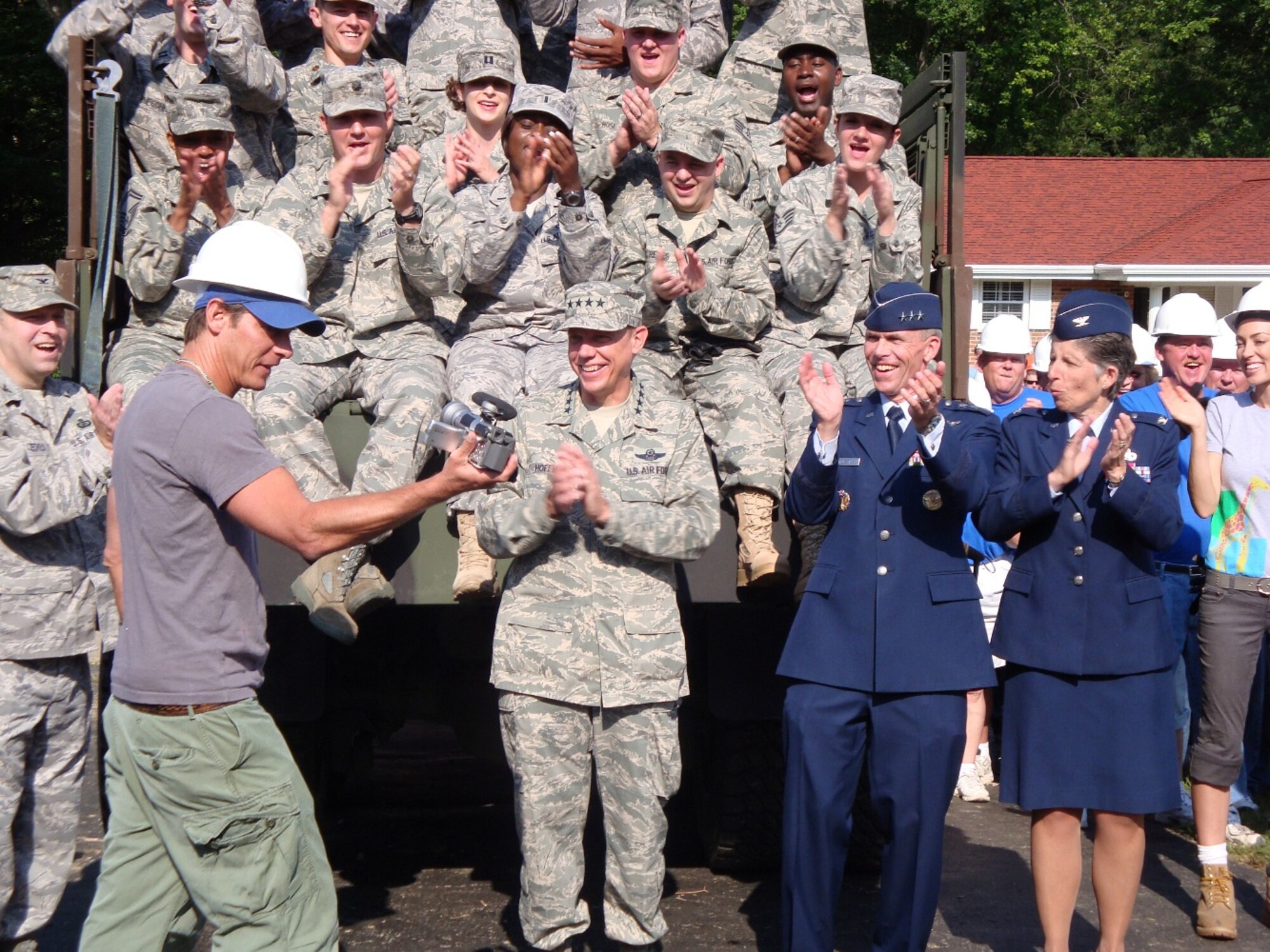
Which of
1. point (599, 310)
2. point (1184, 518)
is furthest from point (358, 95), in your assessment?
point (1184, 518)

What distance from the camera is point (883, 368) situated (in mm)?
4164

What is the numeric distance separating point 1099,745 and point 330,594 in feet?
7.23

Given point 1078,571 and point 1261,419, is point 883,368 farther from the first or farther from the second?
point 1261,419

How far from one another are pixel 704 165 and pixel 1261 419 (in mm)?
2095

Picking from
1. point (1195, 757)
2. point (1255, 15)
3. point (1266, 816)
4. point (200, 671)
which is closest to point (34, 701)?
point (200, 671)

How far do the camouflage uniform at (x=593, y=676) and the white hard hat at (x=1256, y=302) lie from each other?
6.61ft

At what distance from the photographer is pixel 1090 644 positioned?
165 inches

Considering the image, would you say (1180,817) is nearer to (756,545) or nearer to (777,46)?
(756,545)

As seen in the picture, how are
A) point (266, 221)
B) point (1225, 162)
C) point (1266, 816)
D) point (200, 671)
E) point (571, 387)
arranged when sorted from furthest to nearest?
point (1225, 162), point (1266, 816), point (266, 221), point (571, 387), point (200, 671)

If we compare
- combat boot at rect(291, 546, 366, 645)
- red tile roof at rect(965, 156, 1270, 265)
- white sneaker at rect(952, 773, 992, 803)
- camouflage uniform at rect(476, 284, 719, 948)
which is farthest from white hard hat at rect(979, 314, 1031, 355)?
red tile roof at rect(965, 156, 1270, 265)

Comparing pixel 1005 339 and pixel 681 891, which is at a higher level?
pixel 1005 339

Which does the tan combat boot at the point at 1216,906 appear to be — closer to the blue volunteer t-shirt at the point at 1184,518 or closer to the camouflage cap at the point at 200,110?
the blue volunteer t-shirt at the point at 1184,518

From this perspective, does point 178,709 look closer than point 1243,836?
Yes

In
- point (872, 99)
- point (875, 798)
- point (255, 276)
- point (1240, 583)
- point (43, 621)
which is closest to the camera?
point (255, 276)
